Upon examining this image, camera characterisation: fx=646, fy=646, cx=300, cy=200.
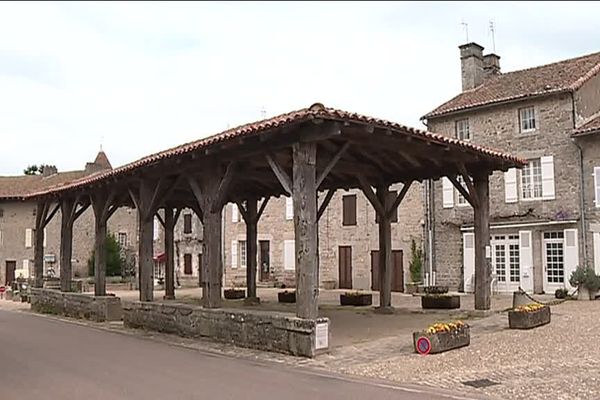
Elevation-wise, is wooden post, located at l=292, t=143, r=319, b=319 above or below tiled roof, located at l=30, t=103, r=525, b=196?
below

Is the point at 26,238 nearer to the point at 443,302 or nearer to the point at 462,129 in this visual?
the point at 462,129

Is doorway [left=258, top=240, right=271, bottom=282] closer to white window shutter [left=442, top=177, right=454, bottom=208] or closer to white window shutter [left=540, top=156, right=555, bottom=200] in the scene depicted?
white window shutter [left=442, top=177, right=454, bottom=208]

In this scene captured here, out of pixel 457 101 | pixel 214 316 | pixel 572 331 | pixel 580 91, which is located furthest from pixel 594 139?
pixel 214 316

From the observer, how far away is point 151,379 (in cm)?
741

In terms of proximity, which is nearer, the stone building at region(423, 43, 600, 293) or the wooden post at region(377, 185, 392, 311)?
the wooden post at region(377, 185, 392, 311)

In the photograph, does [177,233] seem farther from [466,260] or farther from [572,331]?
[572,331]

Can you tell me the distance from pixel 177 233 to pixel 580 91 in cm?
2116

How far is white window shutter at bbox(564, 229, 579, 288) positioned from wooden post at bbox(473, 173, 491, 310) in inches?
256

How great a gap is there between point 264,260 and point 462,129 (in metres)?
11.6

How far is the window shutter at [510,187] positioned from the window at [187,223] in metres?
17.5

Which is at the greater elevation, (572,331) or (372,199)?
(372,199)

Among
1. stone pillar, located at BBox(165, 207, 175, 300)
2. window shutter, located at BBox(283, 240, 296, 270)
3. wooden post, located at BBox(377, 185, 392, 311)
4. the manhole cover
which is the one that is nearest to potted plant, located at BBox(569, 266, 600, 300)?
wooden post, located at BBox(377, 185, 392, 311)

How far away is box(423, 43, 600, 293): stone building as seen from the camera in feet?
61.0

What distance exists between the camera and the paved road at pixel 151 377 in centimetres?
654
